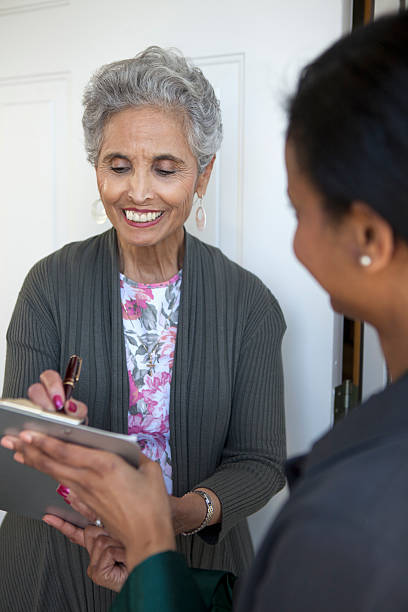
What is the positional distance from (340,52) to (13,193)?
1.63 meters

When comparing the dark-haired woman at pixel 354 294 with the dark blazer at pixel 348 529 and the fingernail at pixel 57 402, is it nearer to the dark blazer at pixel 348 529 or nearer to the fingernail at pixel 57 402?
the dark blazer at pixel 348 529

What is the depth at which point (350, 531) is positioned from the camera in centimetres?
48

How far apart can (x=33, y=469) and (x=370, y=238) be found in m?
0.78

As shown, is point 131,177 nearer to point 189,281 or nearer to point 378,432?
point 189,281

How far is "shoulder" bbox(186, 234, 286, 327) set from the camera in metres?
1.48

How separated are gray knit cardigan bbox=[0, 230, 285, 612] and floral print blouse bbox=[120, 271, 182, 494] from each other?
0.14ft

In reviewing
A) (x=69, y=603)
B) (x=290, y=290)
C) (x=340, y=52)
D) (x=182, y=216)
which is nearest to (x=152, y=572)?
(x=340, y=52)

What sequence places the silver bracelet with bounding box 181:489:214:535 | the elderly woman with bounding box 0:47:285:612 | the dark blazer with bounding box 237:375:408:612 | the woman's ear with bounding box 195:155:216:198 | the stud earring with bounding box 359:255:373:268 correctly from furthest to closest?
the woman's ear with bounding box 195:155:216:198 < the elderly woman with bounding box 0:47:285:612 < the silver bracelet with bounding box 181:489:214:535 < the stud earring with bounding box 359:255:373:268 < the dark blazer with bounding box 237:375:408:612

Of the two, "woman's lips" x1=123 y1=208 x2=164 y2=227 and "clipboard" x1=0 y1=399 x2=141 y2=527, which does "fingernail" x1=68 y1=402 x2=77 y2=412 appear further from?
"woman's lips" x1=123 y1=208 x2=164 y2=227

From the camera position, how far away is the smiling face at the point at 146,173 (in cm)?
134

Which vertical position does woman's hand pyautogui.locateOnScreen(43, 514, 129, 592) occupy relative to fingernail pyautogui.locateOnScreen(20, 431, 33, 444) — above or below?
below

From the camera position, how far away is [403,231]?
1.75 ft

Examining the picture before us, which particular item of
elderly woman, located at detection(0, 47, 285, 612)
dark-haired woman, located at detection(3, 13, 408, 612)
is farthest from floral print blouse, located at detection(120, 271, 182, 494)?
dark-haired woman, located at detection(3, 13, 408, 612)

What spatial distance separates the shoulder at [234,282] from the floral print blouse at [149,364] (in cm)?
13
